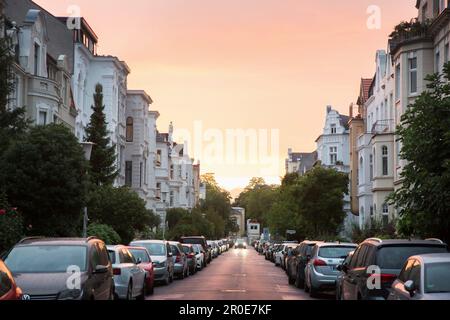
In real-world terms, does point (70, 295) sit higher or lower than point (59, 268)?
lower

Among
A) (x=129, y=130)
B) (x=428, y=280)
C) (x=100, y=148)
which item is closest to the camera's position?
(x=428, y=280)

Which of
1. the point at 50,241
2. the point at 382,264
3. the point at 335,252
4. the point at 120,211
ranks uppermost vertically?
the point at 120,211

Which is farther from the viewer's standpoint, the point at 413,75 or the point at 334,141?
the point at 334,141

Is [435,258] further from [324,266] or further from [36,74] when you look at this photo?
[36,74]

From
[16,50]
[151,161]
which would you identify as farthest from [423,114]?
[151,161]

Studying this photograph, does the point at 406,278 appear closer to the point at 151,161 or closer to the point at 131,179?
the point at 131,179

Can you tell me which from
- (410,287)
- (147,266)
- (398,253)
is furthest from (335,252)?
A: (410,287)

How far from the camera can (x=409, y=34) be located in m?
40.1

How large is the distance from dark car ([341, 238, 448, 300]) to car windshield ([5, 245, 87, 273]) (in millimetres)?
4898

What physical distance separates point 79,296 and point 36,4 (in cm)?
4060

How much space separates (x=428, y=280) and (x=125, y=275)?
9.12 metres

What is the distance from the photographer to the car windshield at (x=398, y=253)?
14.4 meters

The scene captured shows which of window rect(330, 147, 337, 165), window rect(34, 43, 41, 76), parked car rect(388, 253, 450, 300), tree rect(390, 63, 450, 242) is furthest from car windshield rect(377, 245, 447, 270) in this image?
window rect(330, 147, 337, 165)

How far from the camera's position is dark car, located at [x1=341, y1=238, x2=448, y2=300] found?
1408 cm
